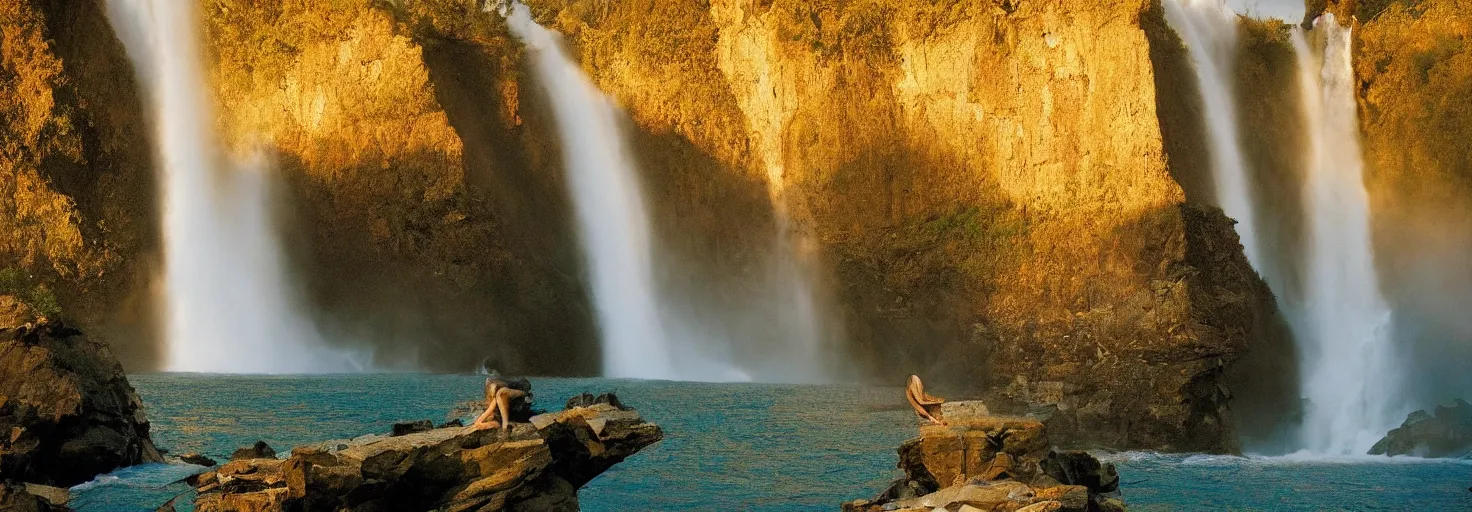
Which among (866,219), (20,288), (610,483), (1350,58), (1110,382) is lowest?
(610,483)

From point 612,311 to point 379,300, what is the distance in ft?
29.8

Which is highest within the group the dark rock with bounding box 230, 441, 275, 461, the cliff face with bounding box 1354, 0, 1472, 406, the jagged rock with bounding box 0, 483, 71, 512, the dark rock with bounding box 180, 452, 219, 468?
the cliff face with bounding box 1354, 0, 1472, 406

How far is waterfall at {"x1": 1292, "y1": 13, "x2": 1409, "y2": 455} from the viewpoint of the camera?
4050 centimetres

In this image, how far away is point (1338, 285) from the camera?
45.7m

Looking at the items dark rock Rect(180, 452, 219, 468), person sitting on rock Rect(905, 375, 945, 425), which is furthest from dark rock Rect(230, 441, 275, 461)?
person sitting on rock Rect(905, 375, 945, 425)

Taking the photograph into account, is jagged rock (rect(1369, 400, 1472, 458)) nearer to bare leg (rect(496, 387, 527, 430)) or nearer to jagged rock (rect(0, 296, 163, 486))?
bare leg (rect(496, 387, 527, 430))

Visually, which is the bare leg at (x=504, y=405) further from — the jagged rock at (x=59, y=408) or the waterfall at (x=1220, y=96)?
the waterfall at (x=1220, y=96)

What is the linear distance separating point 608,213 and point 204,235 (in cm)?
1591

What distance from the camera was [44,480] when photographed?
63.8 ft

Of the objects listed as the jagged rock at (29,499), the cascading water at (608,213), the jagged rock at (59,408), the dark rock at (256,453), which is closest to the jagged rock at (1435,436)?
the cascading water at (608,213)

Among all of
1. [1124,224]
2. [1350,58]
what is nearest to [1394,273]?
[1350,58]

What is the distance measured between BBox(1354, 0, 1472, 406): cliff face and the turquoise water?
13.3 meters

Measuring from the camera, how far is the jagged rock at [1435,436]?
3384cm

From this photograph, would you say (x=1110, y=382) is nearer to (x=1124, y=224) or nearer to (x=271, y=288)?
(x=1124, y=224)
